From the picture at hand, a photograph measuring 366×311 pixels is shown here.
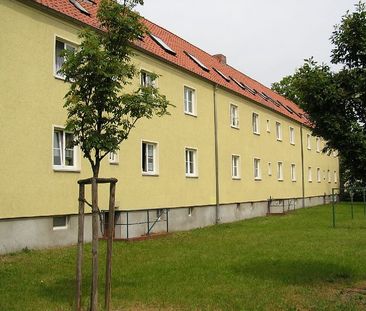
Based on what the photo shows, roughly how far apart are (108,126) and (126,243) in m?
9.51

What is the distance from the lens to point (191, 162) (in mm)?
23906

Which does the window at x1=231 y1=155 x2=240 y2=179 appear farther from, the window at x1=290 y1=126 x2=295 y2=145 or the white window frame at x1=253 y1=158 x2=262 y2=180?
the window at x1=290 y1=126 x2=295 y2=145

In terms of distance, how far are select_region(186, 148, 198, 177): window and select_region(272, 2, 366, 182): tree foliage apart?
44.7ft

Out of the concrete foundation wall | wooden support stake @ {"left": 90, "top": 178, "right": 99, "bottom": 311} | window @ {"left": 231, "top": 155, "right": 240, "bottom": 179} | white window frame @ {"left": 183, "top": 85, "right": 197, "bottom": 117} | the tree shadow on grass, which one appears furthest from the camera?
window @ {"left": 231, "top": 155, "right": 240, "bottom": 179}

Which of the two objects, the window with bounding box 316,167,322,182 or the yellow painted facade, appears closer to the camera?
the yellow painted facade

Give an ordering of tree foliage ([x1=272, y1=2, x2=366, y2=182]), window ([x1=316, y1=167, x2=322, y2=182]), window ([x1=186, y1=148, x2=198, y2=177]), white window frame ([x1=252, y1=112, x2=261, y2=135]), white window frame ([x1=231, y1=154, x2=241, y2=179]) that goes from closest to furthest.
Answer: tree foliage ([x1=272, y1=2, x2=366, y2=182]) → window ([x1=186, y1=148, x2=198, y2=177]) → white window frame ([x1=231, y1=154, x2=241, y2=179]) → white window frame ([x1=252, y1=112, x2=261, y2=135]) → window ([x1=316, y1=167, x2=322, y2=182])

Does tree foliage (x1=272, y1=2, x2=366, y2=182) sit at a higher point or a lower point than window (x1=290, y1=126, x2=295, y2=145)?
lower

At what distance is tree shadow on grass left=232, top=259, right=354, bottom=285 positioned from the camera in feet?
35.0

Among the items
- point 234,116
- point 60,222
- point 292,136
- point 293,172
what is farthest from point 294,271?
point 292,136

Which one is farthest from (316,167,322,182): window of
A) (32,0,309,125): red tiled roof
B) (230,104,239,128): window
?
(230,104,239,128): window

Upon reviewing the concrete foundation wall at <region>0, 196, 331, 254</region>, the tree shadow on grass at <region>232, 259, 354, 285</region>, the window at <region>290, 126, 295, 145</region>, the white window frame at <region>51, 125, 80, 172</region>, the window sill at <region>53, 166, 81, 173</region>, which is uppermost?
the window at <region>290, 126, 295, 145</region>

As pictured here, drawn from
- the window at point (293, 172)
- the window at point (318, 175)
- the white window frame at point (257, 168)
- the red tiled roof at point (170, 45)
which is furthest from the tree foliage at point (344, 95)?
the window at point (318, 175)

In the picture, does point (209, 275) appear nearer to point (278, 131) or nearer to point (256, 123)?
point (256, 123)

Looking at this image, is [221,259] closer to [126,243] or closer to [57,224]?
[126,243]
